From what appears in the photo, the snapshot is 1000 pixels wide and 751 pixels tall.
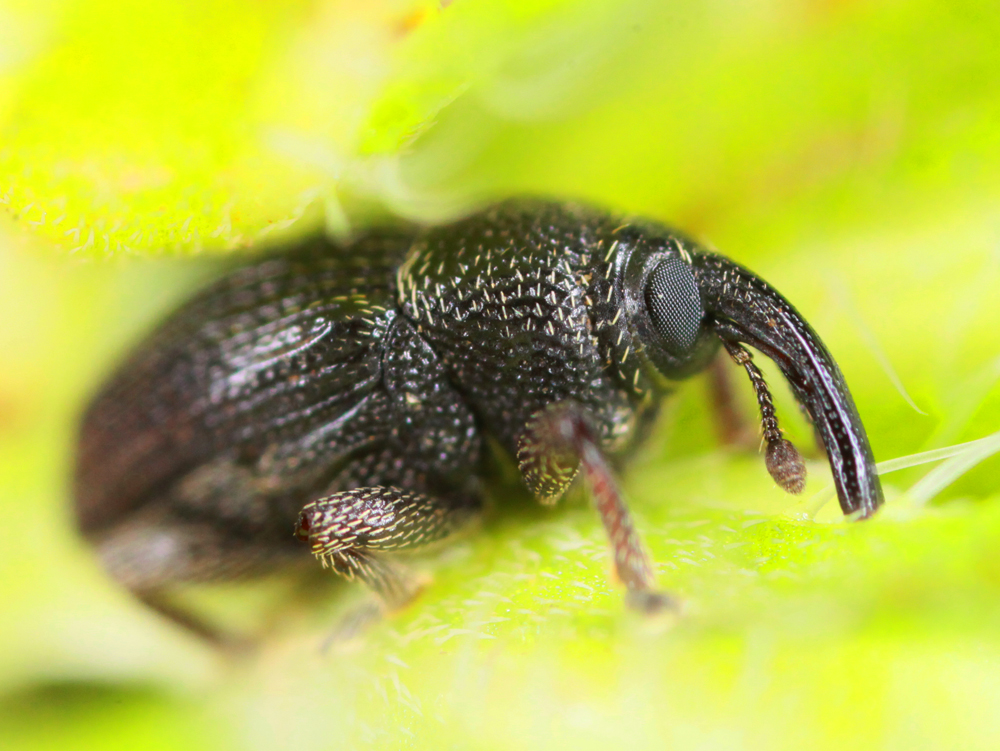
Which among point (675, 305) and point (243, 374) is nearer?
point (675, 305)

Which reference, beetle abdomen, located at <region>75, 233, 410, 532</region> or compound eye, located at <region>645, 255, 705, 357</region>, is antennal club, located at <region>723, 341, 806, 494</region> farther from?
beetle abdomen, located at <region>75, 233, 410, 532</region>

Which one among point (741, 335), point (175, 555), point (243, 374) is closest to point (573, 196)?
point (741, 335)

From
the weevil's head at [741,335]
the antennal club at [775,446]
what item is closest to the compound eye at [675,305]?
the weevil's head at [741,335]

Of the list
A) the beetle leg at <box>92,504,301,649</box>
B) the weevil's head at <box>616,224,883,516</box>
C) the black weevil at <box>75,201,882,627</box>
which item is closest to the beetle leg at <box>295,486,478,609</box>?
the black weevil at <box>75,201,882,627</box>

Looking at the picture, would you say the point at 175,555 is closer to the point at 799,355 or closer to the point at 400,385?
the point at 400,385

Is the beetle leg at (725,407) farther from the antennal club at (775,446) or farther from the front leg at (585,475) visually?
the front leg at (585,475)

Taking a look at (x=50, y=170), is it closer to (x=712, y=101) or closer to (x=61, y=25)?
(x=61, y=25)

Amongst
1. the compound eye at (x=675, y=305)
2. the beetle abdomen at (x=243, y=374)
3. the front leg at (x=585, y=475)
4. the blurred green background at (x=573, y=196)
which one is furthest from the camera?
the beetle abdomen at (x=243, y=374)

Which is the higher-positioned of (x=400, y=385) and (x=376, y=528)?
(x=400, y=385)
